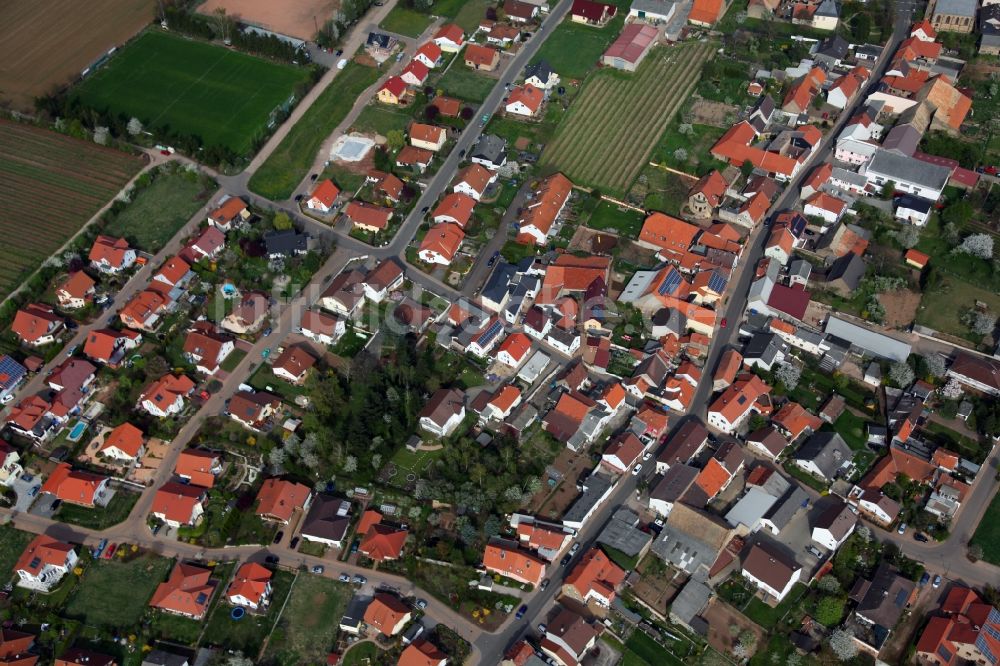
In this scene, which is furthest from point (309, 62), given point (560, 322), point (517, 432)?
point (517, 432)

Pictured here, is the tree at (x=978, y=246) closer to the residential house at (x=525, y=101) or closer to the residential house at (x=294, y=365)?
the residential house at (x=525, y=101)

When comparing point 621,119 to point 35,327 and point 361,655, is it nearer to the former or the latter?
point 35,327

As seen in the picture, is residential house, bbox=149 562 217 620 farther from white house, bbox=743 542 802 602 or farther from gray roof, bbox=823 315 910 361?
gray roof, bbox=823 315 910 361

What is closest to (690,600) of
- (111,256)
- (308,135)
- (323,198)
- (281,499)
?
(281,499)

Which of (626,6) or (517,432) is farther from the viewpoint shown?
(626,6)

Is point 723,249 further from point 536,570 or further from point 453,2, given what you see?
point 453,2

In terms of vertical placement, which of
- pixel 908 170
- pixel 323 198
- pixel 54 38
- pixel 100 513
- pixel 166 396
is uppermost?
pixel 908 170
